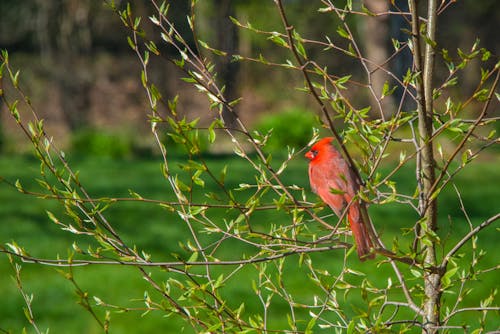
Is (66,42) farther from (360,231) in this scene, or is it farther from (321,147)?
(360,231)

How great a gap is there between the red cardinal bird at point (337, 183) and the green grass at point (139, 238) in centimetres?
92

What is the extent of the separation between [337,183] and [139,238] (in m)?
5.87

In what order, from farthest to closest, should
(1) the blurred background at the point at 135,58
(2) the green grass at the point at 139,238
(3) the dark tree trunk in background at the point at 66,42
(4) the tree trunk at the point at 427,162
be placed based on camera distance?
(3) the dark tree trunk in background at the point at 66,42 → (1) the blurred background at the point at 135,58 → (2) the green grass at the point at 139,238 → (4) the tree trunk at the point at 427,162

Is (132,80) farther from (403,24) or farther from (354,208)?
(354,208)

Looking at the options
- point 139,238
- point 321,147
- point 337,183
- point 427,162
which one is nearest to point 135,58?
point 139,238

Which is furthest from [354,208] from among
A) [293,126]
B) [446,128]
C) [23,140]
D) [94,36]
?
[94,36]

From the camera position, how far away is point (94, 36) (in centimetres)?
2597

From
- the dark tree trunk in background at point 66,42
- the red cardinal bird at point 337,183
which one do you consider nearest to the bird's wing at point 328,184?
the red cardinal bird at point 337,183

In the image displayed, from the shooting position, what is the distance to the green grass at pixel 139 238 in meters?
6.14

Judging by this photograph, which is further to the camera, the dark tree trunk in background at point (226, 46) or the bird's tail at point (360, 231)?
the dark tree trunk in background at point (226, 46)

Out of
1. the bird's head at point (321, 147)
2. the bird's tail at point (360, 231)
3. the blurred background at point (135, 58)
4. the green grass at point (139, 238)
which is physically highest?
the bird's head at point (321, 147)

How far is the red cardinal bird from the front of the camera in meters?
2.44

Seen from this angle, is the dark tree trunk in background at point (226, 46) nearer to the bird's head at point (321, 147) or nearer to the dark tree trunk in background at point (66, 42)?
the dark tree trunk in background at point (66, 42)

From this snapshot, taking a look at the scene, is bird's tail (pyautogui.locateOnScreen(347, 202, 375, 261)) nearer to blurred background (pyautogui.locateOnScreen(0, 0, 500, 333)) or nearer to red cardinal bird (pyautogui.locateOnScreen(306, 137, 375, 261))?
red cardinal bird (pyautogui.locateOnScreen(306, 137, 375, 261))
